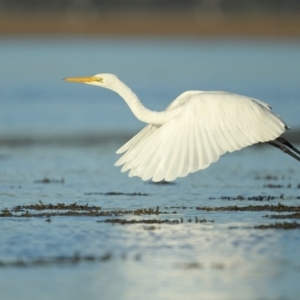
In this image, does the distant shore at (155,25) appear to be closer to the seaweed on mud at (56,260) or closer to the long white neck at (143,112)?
the long white neck at (143,112)

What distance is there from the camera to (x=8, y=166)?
61.1 ft

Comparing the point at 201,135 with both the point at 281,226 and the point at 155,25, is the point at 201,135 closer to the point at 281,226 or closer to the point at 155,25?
the point at 281,226

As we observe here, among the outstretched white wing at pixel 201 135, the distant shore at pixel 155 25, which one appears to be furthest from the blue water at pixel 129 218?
the distant shore at pixel 155 25

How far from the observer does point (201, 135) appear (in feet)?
41.8

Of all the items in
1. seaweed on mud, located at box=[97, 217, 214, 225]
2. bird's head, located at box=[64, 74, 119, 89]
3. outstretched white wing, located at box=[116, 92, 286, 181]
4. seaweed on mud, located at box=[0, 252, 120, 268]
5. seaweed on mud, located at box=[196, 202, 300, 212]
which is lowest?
seaweed on mud, located at box=[0, 252, 120, 268]

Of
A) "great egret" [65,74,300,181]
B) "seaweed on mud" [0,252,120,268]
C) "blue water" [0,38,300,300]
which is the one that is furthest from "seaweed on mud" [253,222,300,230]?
"seaweed on mud" [0,252,120,268]

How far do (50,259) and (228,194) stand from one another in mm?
5337

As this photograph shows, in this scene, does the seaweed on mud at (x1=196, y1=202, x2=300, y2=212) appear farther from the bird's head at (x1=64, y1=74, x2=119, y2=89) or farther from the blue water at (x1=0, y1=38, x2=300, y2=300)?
the bird's head at (x1=64, y1=74, x2=119, y2=89)

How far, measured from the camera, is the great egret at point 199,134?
12.4 metres

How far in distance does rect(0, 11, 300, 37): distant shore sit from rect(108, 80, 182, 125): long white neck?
52.2 meters

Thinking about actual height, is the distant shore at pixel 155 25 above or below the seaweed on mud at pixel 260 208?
above

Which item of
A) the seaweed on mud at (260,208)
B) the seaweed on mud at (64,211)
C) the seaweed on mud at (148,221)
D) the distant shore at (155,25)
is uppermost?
the distant shore at (155,25)

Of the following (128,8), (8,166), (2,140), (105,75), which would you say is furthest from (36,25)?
(105,75)

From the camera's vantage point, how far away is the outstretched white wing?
1243cm
